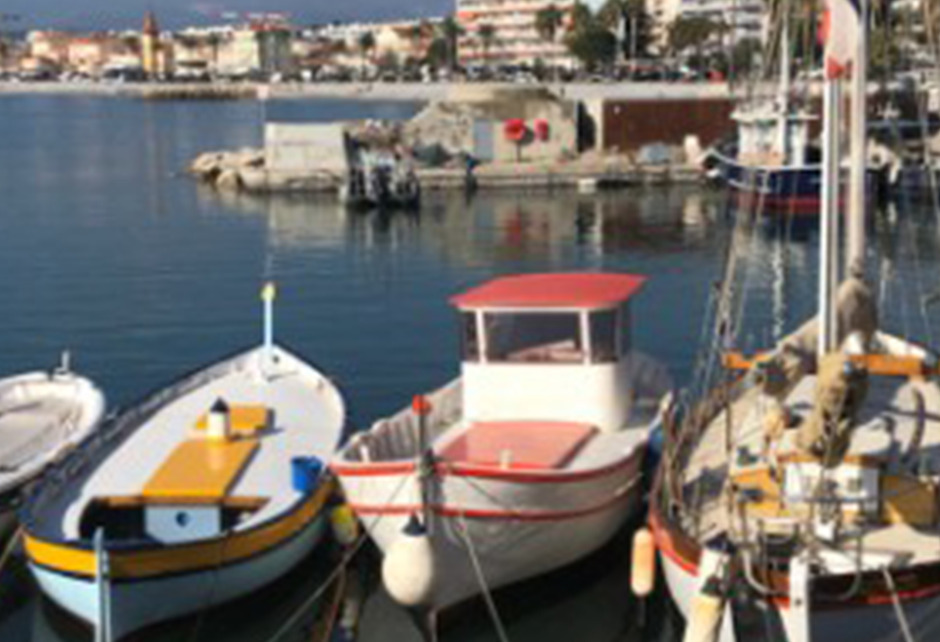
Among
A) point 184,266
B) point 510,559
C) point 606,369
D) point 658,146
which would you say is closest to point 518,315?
point 606,369

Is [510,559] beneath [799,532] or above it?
beneath

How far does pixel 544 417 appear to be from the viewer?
75.9 feet

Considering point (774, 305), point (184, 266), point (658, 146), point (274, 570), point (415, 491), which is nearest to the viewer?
point (415, 491)

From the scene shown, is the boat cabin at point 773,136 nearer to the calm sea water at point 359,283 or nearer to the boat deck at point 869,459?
the calm sea water at point 359,283

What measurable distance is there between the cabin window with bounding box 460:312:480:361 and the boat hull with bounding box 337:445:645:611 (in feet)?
11.1

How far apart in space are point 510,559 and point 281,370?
10539 millimetres

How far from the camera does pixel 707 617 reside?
15242 mm

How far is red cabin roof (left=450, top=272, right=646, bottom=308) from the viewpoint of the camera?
75.4ft

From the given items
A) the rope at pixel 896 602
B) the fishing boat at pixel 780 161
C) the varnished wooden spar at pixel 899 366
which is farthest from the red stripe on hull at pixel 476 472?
the fishing boat at pixel 780 161

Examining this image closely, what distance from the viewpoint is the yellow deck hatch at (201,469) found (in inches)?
838

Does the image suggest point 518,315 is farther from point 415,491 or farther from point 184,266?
point 184,266

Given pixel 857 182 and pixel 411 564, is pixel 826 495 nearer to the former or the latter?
pixel 411 564

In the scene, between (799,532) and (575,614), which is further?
(575,614)

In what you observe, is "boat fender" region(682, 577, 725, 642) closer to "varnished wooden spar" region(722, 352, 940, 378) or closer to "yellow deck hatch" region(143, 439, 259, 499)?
"varnished wooden spar" region(722, 352, 940, 378)
